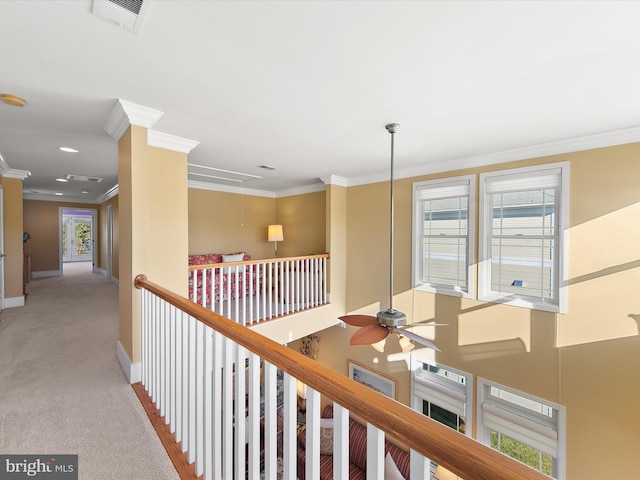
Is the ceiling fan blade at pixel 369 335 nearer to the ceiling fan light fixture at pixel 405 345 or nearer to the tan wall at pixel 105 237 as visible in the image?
the ceiling fan light fixture at pixel 405 345

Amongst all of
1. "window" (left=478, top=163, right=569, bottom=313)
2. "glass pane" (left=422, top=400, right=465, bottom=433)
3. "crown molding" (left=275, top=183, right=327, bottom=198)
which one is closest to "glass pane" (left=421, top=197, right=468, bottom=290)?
"window" (left=478, top=163, right=569, bottom=313)

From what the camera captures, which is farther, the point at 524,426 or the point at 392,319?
the point at 524,426

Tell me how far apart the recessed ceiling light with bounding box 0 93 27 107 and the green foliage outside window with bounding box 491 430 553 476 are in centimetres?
578

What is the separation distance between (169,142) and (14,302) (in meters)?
4.31

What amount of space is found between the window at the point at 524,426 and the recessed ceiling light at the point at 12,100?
535cm

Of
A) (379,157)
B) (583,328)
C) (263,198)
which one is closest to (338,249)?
(379,157)

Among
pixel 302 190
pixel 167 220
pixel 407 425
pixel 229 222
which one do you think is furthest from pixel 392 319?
pixel 229 222

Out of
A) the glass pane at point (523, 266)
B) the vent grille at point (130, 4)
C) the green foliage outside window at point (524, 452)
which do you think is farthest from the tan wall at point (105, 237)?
the green foliage outside window at point (524, 452)

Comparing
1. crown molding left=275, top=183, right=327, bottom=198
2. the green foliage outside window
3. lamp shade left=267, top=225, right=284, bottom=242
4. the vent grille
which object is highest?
the vent grille

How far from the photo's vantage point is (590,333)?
287cm

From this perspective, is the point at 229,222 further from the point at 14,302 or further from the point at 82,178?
the point at 14,302

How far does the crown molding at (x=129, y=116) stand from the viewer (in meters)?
2.21

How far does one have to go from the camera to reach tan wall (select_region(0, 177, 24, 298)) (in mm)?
4562

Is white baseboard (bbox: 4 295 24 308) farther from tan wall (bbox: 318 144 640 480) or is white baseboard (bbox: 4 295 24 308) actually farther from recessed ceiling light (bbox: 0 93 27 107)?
tan wall (bbox: 318 144 640 480)
